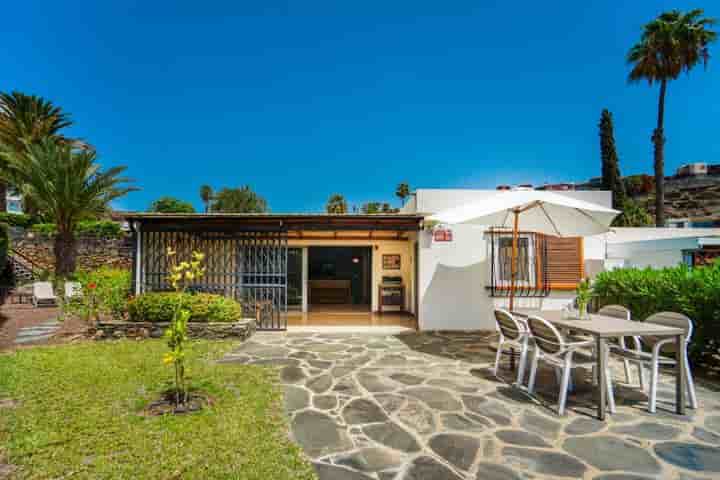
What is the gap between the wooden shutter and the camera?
27.4 feet

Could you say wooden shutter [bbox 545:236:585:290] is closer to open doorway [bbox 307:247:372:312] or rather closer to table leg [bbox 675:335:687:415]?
table leg [bbox 675:335:687:415]

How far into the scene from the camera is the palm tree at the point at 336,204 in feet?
115

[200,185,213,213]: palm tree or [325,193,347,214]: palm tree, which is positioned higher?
[200,185,213,213]: palm tree

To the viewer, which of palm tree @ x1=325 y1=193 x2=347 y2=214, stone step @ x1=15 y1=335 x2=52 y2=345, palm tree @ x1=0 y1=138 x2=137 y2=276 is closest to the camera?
stone step @ x1=15 y1=335 x2=52 y2=345

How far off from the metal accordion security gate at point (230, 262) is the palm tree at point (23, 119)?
1179 centimetres

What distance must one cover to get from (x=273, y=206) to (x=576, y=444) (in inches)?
1665

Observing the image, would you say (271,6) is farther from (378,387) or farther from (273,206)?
(273,206)

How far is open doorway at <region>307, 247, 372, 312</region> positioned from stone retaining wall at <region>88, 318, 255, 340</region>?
497 cm

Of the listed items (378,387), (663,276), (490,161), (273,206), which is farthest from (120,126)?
(663,276)

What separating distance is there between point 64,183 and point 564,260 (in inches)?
553

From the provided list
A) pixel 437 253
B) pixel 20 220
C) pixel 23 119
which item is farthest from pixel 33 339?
pixel 23 119

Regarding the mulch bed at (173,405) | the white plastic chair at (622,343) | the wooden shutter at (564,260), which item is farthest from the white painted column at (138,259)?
the wooden shutter at (564,260)

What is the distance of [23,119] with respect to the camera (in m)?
16.2

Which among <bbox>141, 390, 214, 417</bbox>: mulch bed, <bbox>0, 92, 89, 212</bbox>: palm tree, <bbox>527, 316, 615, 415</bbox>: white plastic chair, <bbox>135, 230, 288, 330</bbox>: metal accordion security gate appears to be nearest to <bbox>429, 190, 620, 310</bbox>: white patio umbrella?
<bbox>527, 316, 615, 415</bbox>: white plastic chair
